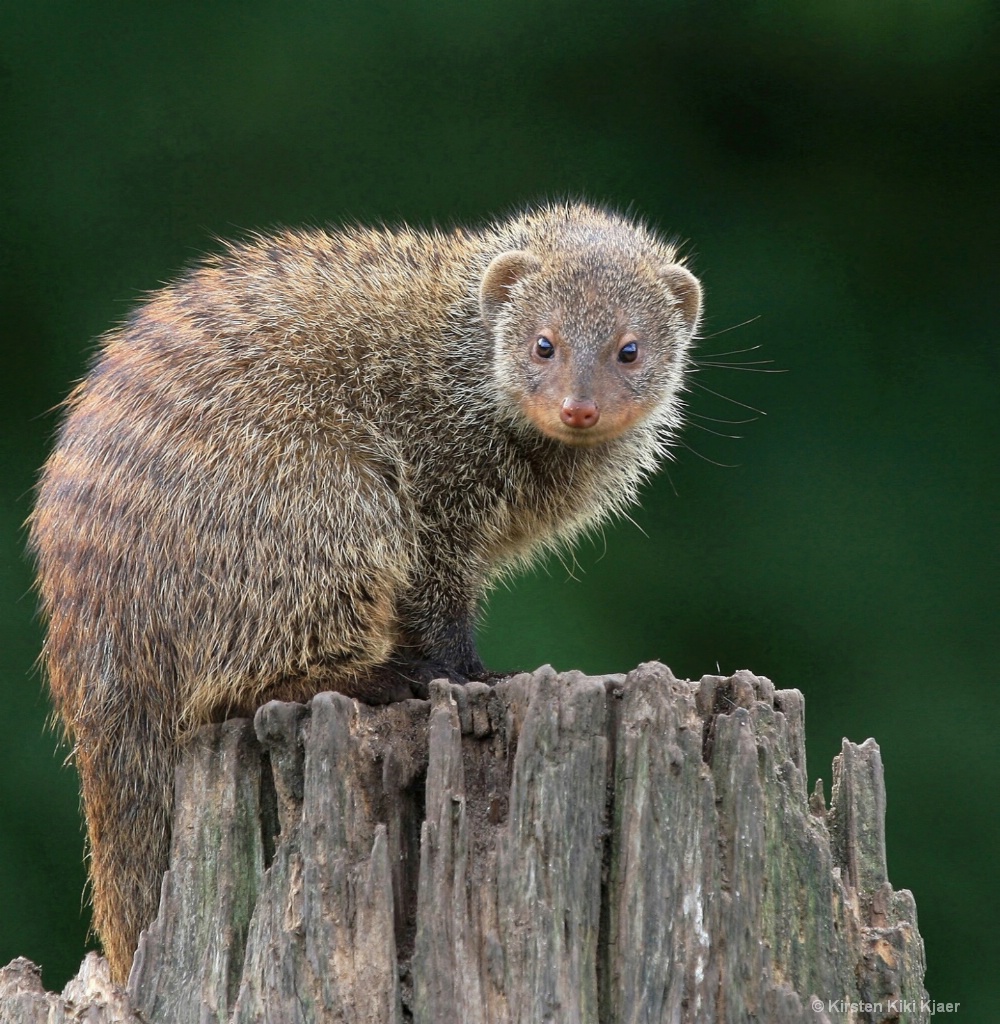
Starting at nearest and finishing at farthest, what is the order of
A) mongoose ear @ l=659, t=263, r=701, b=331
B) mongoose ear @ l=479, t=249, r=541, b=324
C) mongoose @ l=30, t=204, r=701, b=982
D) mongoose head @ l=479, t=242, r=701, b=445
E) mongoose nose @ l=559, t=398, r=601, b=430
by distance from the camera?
mongoose @ l=30, t=204, r=701, b=982, mongoose nose @ l=559, t=398, r=601, b=430, mongoose head @ l=479, t=242, r=701, b=445, mongoose ear @ l=479, t=249, r=541, b=324, mongoose ear @ l=659, t=263, r=701, b=331

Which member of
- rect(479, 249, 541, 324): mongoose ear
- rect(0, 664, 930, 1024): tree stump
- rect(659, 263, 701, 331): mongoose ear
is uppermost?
rect(659, 263, 701, 331): mongoose ear

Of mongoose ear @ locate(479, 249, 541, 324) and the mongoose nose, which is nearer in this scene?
the mongoose nose

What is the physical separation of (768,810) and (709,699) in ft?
1.03

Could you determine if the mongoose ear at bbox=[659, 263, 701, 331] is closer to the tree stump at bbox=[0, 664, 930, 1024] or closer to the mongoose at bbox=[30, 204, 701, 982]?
the mongoose at bbox=[30, 204, 701, 982]

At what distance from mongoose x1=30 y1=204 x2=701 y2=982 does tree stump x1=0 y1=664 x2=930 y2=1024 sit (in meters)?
0.64

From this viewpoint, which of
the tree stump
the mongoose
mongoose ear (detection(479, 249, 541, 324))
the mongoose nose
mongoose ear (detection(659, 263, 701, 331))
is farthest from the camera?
mongoose ear (detection(659, 263, 701, 331))

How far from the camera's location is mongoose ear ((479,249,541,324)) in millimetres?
5129

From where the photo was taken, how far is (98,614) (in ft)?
13.2

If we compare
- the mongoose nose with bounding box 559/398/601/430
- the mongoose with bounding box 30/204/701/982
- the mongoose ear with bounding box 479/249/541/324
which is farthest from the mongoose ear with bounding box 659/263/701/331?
the mongoose nose with bounding box 559/398/601/430

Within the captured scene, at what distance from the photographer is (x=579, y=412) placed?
468 cm

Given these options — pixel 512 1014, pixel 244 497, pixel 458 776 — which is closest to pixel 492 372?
pixel 244 497

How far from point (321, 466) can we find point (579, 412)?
966 mm

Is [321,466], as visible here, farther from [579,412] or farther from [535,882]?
[535,882]

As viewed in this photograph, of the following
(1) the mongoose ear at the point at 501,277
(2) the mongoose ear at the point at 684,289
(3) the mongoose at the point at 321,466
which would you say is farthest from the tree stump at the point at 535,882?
(2) the mongoose ear at the point at 684,289
